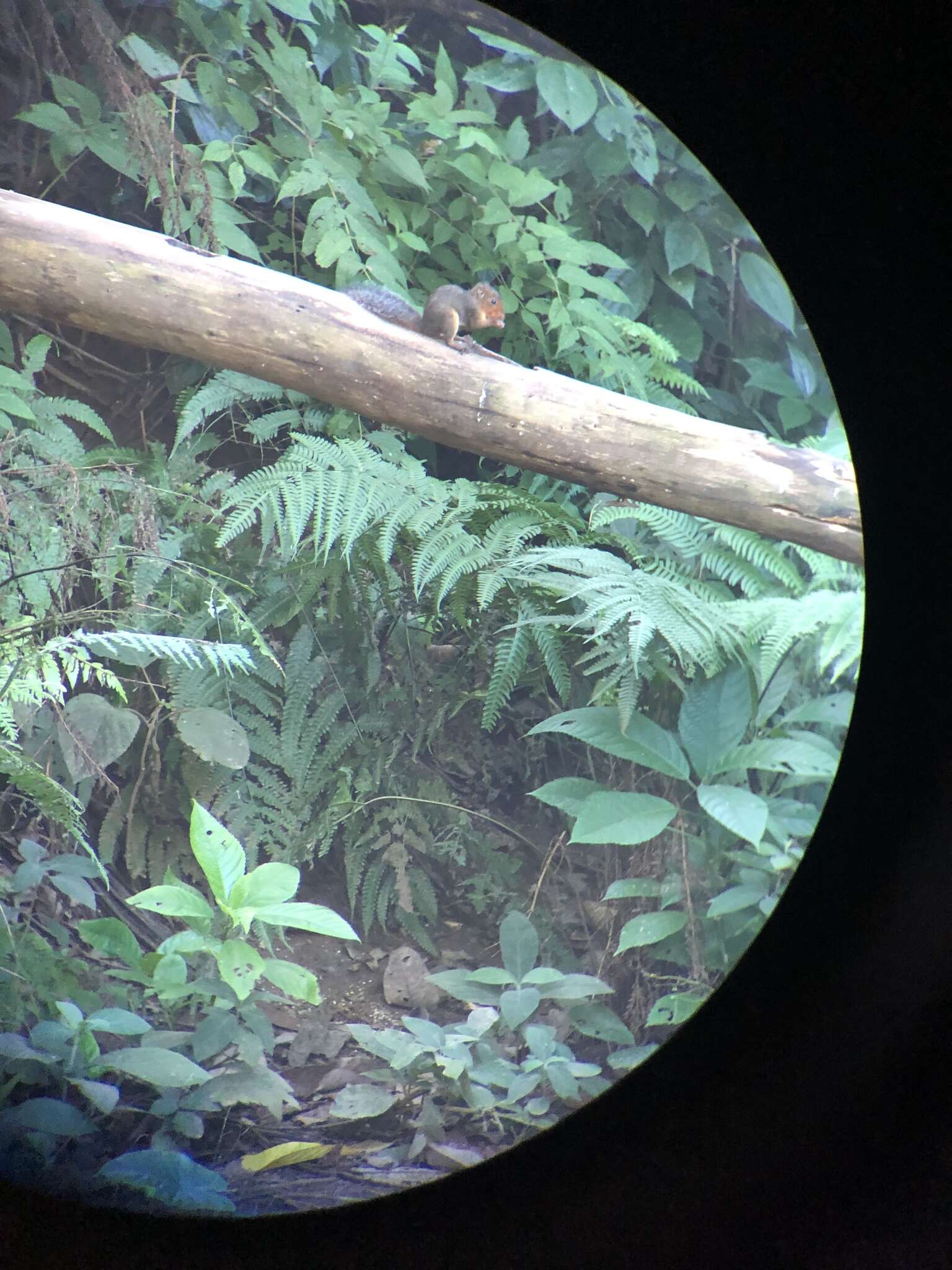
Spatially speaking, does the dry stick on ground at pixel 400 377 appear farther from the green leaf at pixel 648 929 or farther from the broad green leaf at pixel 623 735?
the green leaf at pixel 648 929

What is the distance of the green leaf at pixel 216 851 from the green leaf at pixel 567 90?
1022 millimetres

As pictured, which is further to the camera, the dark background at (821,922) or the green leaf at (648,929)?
the green leaf at (648,929)

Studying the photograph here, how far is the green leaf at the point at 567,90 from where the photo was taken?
105cm

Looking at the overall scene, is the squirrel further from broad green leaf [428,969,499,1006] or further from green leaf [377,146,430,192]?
broad green leaf [428,969,499,1006]

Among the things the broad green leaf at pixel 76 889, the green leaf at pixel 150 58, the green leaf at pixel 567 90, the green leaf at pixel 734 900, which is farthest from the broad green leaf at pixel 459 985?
the green leaf at pixel 150 58

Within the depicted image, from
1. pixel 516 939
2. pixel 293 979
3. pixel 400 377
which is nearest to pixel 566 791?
pixel 516 939

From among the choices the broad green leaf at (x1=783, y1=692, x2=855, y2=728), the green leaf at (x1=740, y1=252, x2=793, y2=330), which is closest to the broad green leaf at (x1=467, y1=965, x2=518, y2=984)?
the broad green leaf at (x1=783, y1=692, x2=855, y2=728)

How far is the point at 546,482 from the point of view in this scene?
1092 mm

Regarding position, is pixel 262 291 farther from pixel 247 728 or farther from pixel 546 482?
pixel 247 728

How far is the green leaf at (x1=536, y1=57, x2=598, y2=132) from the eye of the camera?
1.05 meters

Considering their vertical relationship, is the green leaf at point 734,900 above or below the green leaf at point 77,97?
below

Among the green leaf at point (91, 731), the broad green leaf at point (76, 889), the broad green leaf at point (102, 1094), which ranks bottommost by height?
the broad green leaf at point (102, 1094)

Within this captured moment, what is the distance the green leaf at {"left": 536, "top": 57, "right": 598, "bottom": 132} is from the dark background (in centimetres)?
3

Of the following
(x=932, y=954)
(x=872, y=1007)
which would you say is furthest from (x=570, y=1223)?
(x=932, y=954)
